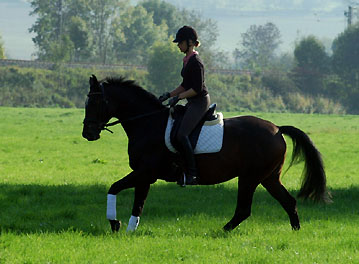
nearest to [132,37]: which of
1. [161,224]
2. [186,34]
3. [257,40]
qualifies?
[257,40]

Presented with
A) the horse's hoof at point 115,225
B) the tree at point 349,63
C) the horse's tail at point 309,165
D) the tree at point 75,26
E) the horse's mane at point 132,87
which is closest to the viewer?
the horse's hoof at point 115,225

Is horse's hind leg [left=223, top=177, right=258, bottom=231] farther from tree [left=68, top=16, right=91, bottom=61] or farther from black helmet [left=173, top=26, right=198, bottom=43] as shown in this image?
tree [left=68, top=16, right=91, bottom=61]

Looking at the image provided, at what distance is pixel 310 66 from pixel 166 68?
27.4 meters

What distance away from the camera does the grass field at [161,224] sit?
28.8ft

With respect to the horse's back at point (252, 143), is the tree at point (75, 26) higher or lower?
higher

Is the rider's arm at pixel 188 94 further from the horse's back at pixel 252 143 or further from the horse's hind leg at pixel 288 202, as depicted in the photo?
the horse's hind leg at pixel 288 202

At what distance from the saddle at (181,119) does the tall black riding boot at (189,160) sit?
18cm

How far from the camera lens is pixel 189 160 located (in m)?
10.4

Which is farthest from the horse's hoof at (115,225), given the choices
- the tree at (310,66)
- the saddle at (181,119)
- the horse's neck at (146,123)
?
the tree at (310,66)

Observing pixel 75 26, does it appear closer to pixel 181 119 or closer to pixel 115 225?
pixel 181 119

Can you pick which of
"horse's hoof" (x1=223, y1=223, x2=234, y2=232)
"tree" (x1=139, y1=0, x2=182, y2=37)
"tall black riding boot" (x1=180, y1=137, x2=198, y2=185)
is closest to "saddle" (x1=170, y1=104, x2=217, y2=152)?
"tall black riding boot" (x1=180, y1=137, x2=198, y2=185)

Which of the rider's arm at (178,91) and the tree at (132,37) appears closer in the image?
the rider's arm at (178,91)

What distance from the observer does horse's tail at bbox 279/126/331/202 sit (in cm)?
1120

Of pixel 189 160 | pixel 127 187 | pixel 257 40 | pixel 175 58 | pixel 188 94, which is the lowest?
pixel 175 58
